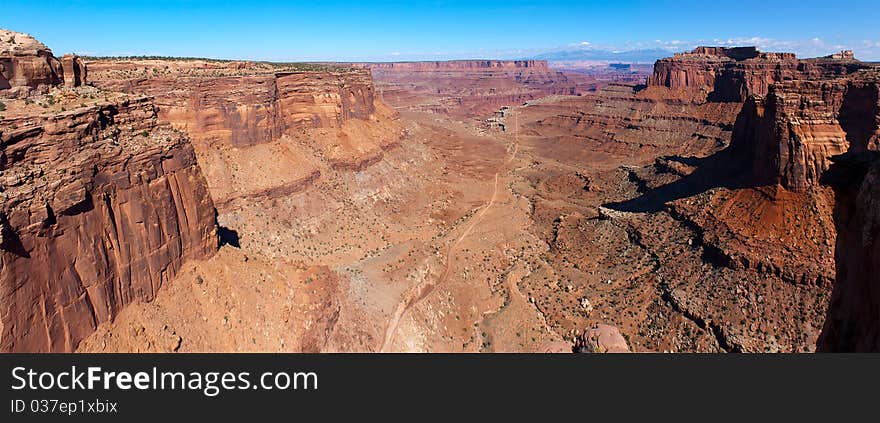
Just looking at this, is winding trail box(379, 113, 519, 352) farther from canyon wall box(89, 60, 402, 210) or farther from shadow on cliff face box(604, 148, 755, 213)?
shadow on cliff face box(604, 148, 755, 213)

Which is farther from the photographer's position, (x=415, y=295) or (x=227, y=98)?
(x=227, y=98)

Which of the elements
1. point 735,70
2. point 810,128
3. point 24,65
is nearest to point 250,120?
Answer: point 24,65

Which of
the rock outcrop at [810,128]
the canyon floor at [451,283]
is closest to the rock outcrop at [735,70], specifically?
the rock outcrop at [810,128]

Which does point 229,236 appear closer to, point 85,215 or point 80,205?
point 85,215

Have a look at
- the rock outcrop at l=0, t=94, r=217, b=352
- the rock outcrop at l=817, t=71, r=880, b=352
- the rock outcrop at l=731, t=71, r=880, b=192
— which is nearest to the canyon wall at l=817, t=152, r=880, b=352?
the rock outcrop at l=817, t=71, r=880, b=352

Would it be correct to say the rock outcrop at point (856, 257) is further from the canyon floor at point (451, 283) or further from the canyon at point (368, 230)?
the canyon floor at point (451, 283)

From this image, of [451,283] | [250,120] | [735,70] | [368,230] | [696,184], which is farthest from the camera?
[735,70]
